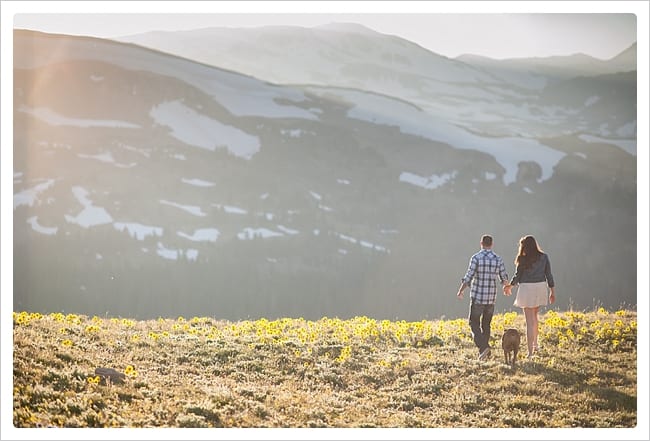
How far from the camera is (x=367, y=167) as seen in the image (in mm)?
44094

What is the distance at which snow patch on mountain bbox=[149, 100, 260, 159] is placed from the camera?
4312cm

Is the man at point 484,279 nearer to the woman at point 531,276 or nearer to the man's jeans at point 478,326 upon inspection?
the man's jeans at point 478,326

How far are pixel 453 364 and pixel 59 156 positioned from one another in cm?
2708

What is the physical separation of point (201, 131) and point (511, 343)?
109ft

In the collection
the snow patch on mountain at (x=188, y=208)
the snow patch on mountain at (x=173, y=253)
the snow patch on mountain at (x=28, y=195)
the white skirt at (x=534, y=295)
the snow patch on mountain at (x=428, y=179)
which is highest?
the snow patch on mountain at (x=428, y=179)

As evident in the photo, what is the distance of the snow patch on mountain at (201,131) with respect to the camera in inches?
1698

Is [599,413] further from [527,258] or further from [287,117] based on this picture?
[287,117]

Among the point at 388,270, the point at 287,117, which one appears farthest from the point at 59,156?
the point at 388,270

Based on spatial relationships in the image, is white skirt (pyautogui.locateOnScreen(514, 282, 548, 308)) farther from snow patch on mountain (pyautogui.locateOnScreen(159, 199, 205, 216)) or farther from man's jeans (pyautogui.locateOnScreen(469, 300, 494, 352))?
snow patch on mountain (pyautogui.locateOnScreen(159, 199, 205, 216))

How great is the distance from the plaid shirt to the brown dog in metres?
0.71

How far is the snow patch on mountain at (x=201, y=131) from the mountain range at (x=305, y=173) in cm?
10

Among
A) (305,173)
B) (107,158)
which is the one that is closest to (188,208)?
(107,158)

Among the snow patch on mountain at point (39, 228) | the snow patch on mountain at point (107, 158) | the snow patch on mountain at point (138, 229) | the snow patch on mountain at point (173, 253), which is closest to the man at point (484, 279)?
the snow patch on mountain at point (39, 228)

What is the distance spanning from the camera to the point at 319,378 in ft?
46.2
